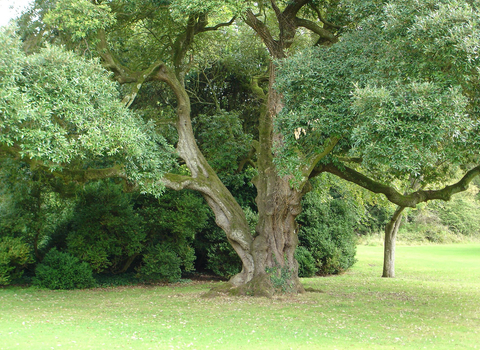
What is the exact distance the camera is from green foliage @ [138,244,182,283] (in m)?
17.6

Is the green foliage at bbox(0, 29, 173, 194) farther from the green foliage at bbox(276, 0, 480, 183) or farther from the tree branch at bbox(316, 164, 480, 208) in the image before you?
the tree branch at bbox(316, 164, 480, 208)

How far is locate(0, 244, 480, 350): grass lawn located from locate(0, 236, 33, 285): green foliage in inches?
21.6

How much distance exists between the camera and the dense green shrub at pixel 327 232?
2109 cm

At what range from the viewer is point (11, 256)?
15.7 metres

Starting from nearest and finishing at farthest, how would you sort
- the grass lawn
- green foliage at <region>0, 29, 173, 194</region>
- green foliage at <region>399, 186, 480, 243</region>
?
the grass lawn, green foliage at <region>0, 29, 173, 194</region>, green foliage at <region>399, 186, 480, 243</region>

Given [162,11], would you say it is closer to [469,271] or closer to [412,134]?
[412,134]

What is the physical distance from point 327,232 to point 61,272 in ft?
40.0

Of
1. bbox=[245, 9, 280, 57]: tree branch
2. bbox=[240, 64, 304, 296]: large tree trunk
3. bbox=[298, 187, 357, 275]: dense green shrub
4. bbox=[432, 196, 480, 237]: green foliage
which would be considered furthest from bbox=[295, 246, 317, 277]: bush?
bbox=[432, 196, 480, 237]: green foliage

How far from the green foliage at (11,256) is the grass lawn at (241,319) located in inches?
21.6

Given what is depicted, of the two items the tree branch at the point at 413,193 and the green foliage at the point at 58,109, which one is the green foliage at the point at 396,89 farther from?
the tree branch at the point at 413,193

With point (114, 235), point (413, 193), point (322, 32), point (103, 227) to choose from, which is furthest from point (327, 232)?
point (322, 32)

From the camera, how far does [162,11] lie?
14.6 m

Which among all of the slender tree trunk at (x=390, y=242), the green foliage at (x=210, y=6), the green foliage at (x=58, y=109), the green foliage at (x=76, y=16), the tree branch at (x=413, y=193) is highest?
the green foliage at (x=210, y=6)

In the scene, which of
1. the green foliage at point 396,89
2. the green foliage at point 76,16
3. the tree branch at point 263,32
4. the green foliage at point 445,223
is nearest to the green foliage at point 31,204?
the green foliage at point 76,16
